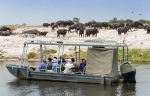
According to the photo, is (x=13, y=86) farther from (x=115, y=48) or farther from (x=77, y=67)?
(x=115, y=48)

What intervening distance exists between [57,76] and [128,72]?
15.2 ft

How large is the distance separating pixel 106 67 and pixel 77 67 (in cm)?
217

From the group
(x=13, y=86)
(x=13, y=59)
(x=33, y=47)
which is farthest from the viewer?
(x=33, y=47)

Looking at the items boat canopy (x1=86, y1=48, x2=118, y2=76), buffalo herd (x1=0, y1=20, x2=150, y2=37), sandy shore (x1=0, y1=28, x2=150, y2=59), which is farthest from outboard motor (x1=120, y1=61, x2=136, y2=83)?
buffalo herd (x1=0, y1=20, x2=150, y2=37)

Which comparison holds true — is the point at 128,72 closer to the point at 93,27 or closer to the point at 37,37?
the point at 37,37

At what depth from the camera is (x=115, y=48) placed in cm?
2495

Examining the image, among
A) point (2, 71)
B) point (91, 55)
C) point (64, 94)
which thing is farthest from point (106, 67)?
point (2, 71)

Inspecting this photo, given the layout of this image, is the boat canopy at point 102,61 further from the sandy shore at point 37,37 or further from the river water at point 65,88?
the sandy shore at point 37,37

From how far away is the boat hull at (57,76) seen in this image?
2434 cm

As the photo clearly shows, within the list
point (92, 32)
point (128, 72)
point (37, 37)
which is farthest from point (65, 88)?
point (92, 32)

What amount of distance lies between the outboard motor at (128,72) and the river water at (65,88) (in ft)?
1.88

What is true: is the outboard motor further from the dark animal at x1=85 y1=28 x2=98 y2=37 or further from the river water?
the dark animal at x1=85 y1=28 x2=98 y2=37

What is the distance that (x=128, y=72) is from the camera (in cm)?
2509

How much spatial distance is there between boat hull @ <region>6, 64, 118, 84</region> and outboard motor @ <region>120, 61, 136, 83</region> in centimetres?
67
